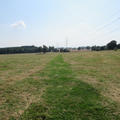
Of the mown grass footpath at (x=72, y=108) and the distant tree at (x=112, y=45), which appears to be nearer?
the mown grass footpath at (x=72, y=108)

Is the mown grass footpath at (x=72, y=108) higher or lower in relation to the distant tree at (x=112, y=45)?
lower

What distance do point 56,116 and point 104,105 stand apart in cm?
166

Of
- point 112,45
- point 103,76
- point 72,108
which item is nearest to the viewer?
point 72,108

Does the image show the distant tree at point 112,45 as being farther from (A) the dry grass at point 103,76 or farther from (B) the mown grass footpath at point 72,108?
(B) the mown grass footpath at point 72,108

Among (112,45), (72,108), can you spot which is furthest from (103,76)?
(112,45)

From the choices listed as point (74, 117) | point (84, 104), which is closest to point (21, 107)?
point (74, 117)

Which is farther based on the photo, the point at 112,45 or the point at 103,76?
the point at 112,45

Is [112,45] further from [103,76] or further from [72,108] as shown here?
[72,108]

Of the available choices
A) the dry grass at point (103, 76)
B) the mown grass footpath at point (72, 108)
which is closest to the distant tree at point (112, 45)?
the dry grass at point (103, 76)

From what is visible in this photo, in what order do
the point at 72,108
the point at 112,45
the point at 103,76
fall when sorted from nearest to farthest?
the point at 72,108, the point at 103,76, the point at 112,45

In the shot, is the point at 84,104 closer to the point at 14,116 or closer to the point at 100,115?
the point at 100,115

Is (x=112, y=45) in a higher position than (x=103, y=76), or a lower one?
higher

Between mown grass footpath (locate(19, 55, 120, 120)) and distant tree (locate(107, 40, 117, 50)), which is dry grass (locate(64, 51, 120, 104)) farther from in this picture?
distant tree (locate(107, 40, 117, 50))

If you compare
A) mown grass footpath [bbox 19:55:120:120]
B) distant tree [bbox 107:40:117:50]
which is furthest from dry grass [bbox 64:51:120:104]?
distant tree [bbox 107:40:117:50]
